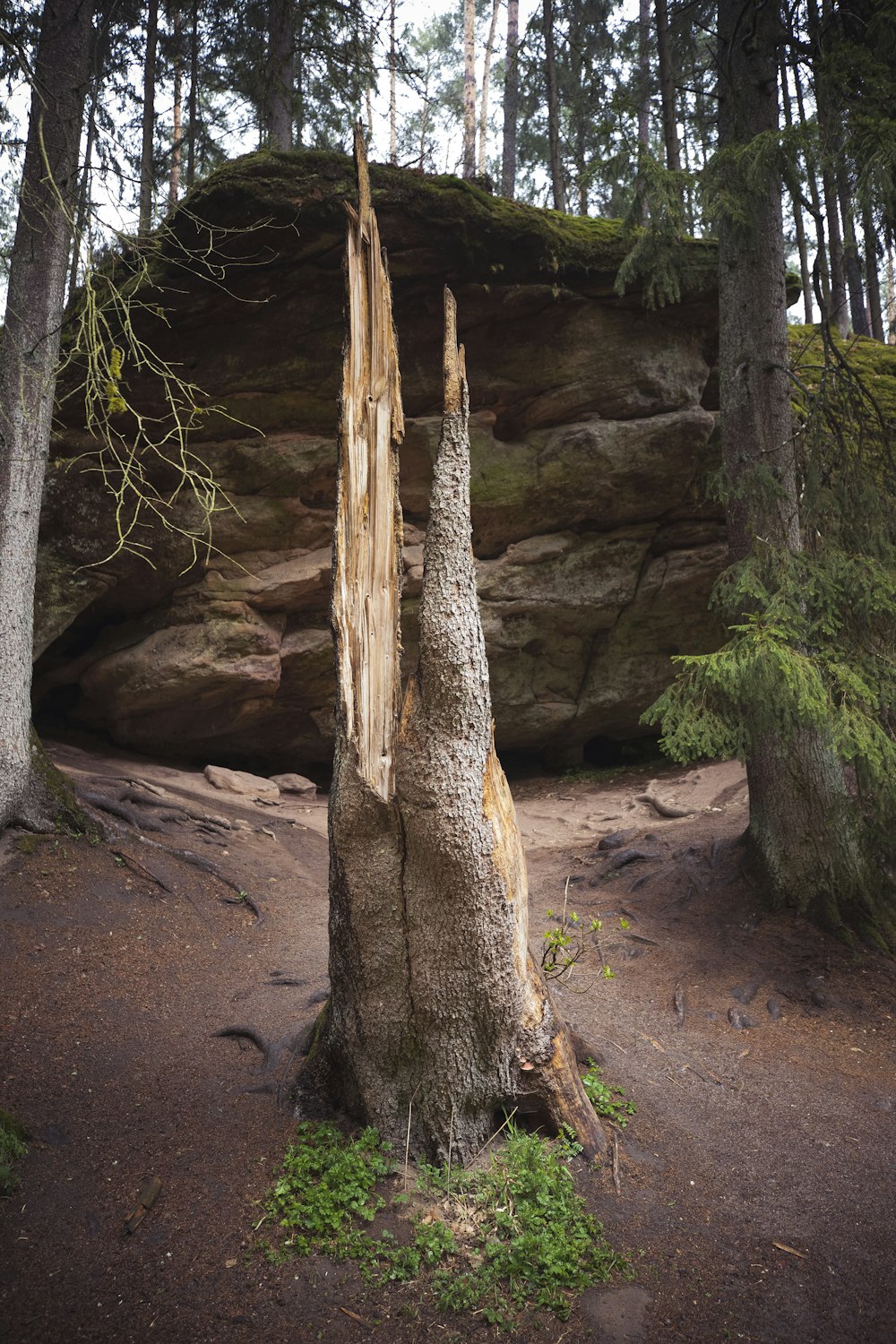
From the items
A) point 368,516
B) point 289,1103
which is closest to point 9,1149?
point 289,1103

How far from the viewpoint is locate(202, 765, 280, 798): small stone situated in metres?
11.0

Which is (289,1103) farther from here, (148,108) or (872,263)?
(148,108)

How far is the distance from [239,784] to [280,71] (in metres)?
9.44

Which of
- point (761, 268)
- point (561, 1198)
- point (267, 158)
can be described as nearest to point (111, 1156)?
point (561, 1198)

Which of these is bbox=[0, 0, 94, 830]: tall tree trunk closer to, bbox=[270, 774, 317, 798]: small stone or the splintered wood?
the splintered wood

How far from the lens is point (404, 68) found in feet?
29.2

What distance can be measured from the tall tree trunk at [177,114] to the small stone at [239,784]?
7469 millimetres

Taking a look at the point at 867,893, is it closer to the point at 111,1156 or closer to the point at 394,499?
the point at 394,499

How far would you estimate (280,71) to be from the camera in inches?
371

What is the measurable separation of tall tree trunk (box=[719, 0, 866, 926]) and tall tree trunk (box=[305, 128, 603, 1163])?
364 centimetres

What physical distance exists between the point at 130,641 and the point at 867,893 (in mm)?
9707

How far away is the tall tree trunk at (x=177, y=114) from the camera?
35.9 ft

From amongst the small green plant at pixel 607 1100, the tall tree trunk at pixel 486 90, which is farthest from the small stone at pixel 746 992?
the tall tree trunk at pixel 486 90

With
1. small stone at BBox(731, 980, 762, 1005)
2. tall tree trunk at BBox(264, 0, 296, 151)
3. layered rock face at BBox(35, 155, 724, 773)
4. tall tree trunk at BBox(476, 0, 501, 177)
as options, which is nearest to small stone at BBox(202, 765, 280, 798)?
layered rock face at BBox(35, 155, 724, 773)
